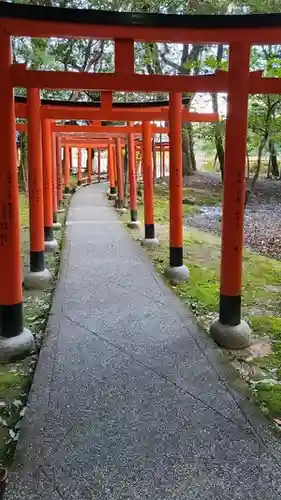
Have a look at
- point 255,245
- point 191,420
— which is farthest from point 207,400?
point 255,245

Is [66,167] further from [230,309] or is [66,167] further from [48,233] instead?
[230,309]

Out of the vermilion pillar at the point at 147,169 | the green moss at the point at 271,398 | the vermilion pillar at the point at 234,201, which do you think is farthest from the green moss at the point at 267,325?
the vermilion pillar at the point at 147,169

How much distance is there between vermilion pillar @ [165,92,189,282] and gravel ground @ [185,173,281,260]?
13.4ft

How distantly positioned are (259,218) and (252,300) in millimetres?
10425

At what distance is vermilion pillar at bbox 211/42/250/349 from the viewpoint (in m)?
4.11

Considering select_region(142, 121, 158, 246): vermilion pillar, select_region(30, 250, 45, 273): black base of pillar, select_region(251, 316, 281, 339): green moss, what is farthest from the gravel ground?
select_region(30, 250, 45, 273): black base of pillar

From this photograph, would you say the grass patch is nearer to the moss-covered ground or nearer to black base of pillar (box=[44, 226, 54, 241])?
the moss-covered ground

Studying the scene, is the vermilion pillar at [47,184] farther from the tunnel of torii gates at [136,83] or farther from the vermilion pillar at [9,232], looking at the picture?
the vermilion pillar at [9,232]

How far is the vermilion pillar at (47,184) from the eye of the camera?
839 cm

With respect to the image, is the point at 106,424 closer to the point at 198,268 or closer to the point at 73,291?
the point at 73,291

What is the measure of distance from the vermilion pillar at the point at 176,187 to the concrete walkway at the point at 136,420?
1.73 meters

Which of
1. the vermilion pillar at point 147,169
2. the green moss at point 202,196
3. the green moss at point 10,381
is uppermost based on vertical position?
the vermilion pillar at point 147,169

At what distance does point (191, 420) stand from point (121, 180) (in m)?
12.9

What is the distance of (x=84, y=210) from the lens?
53.0 ft
